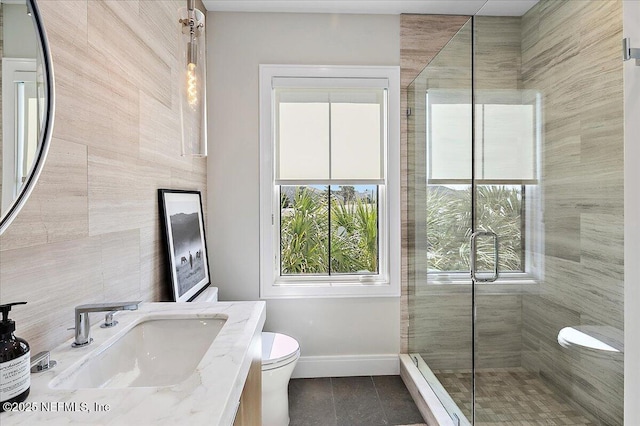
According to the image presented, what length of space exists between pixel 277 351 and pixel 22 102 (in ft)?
5.21

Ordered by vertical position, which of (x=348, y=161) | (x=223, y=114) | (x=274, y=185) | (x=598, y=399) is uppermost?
(x=223, y=114)

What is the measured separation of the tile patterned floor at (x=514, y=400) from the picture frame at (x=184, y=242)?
4.94ft

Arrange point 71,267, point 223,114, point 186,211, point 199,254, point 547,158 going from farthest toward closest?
point 223,114 < point 199,254 < point 186,211 < point 547,158 < point 71,267

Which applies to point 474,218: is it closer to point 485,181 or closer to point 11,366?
point 485,181

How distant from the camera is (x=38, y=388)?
2.51ft

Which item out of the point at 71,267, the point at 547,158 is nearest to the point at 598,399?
the point at 547,158

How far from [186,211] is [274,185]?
28.0 inches

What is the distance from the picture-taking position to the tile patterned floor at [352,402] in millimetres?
2111

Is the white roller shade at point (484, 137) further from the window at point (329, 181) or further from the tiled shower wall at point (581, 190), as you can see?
the window at point (329, 181)

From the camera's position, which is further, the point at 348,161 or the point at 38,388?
the point at 348,161

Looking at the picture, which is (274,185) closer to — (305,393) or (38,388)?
(305,393)

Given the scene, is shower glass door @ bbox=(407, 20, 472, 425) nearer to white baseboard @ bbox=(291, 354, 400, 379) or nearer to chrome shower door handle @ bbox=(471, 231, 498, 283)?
chrome shower door handle @ bbox=(471, 231, 498, 283)

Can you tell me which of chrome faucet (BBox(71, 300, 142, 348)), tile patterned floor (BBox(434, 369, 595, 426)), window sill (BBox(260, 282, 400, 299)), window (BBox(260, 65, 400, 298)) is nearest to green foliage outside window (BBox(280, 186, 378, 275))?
window (BBox(260, 65, 400, 298))

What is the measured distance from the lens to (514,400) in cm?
148
